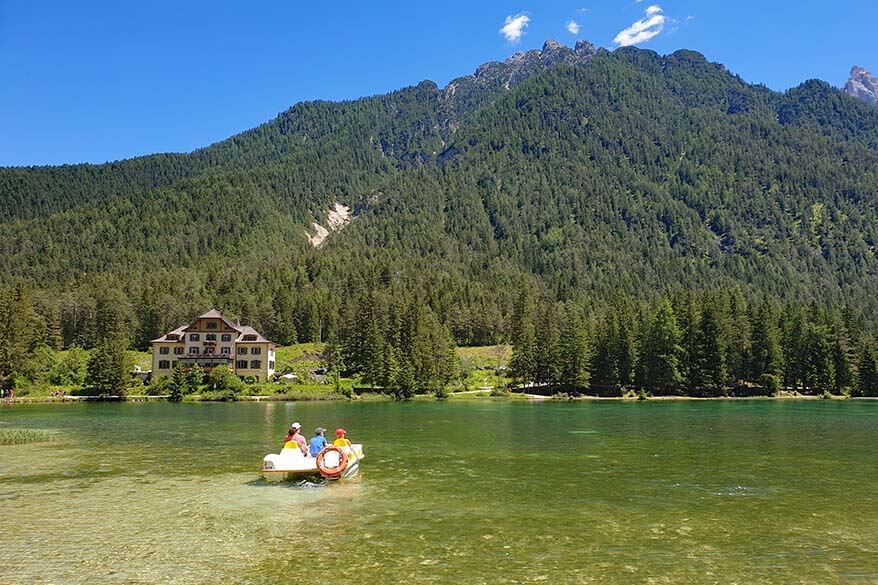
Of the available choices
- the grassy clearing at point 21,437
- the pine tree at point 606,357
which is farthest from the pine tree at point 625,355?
the grassy clearing at point 21,437

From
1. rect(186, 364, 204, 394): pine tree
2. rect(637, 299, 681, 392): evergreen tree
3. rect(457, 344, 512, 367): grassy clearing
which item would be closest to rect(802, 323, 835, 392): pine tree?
rect(637, 299, 681, 392): evergreen tree

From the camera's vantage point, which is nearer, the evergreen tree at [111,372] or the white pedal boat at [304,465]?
the white pedal boat at [304,465]

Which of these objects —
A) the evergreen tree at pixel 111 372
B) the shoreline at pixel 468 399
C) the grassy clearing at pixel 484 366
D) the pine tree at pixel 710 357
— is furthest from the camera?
the grassy clearing at pixel 484 366

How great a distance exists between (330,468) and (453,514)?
26.4ft

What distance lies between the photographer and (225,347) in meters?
137

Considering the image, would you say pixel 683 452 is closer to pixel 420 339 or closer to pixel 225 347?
pixel 420 339

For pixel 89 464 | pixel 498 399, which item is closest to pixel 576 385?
pixel 498 399

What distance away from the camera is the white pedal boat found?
29.6 metres

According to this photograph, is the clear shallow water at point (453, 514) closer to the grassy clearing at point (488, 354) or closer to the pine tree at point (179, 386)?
the pine tree at point (179, 386)

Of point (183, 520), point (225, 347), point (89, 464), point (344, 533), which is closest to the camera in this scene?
point (344, 533)

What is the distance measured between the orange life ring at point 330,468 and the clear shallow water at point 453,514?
0.83 m

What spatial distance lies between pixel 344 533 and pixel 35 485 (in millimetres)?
16696

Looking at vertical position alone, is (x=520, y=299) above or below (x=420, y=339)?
above

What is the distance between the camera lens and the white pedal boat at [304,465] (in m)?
29.6
